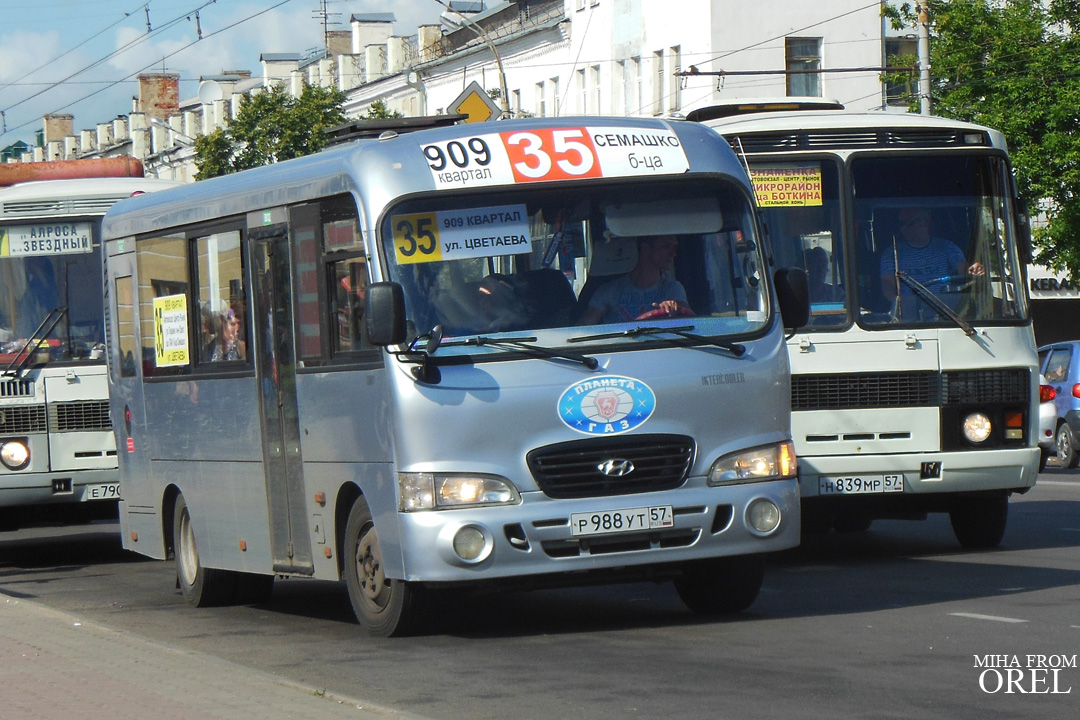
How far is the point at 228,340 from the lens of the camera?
500 inches

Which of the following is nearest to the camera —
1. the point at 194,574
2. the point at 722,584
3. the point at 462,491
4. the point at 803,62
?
the point at 462,491

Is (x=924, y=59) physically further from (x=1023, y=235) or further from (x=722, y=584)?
(x=722, y=584)

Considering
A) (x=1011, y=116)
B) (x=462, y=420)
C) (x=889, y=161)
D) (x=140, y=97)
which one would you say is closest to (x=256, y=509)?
(x=462, y=420)

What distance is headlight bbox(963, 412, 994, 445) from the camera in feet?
45.5

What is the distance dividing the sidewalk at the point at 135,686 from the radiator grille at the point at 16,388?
6187 millimetres

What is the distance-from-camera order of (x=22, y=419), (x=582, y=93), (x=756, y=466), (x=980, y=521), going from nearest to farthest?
(x=756, y=466), (x=980, y=521), (x=22, y=419), (x=582, y=93)

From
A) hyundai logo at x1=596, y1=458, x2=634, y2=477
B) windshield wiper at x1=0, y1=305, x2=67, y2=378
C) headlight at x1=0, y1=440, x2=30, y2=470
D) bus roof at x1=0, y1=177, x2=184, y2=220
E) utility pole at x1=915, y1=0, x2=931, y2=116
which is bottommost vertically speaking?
headlight at x1=0, y1=440, x2=30, y2=470

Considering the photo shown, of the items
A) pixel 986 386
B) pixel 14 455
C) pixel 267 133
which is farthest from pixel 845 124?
pixel 267 133

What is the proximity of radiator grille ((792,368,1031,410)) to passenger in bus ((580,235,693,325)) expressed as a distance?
3.45 metres

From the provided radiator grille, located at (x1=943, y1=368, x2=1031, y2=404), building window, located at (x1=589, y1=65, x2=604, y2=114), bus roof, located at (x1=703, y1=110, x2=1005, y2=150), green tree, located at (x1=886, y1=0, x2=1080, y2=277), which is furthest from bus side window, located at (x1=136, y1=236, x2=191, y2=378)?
building window, located at (x1=589, y1=65, x2=604, y2=114)

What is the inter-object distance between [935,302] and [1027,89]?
24863 mm

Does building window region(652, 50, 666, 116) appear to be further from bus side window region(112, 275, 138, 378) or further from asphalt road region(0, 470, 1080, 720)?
bus side window region(112, 275, 138, 378)

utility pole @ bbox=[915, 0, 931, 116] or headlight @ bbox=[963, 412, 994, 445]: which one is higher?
utility pole @ bbox=[915, 0, 931, 116]

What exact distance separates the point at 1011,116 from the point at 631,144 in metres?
28.1
